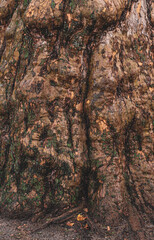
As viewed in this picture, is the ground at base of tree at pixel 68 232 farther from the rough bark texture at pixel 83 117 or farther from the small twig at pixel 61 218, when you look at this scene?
the rough bark texture at pixel 83 117

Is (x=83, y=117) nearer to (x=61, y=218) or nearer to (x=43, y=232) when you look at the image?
(x=61, y=218)

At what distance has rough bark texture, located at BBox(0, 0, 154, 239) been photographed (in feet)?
9.74

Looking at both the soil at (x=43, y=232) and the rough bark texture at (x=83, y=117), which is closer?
the soil at (x=43, y=232)

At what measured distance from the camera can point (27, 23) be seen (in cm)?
316

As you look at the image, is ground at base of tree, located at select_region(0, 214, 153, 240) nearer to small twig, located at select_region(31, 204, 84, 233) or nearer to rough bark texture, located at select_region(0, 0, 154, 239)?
small twig, located at select_region(31, 204, 84, 233)

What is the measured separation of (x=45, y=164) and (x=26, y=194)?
0.55m

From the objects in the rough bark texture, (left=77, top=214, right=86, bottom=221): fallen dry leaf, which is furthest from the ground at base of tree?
the rough bark texture

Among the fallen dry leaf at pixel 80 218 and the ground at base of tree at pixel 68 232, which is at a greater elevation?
the fallen dry leaf at pixel 80 218

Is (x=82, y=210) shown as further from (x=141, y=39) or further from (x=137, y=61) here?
(x=141, y=39)

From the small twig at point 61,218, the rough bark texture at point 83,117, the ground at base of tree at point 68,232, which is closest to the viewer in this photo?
the ground at base of tree at point 68,232

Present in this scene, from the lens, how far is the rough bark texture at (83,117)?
2969 millimetres

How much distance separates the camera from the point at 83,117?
3.16 m

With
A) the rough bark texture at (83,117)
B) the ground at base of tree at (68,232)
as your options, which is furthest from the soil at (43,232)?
the rough bark texture at (83,117)

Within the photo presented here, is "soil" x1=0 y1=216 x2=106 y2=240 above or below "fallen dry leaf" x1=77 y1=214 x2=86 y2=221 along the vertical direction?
below
